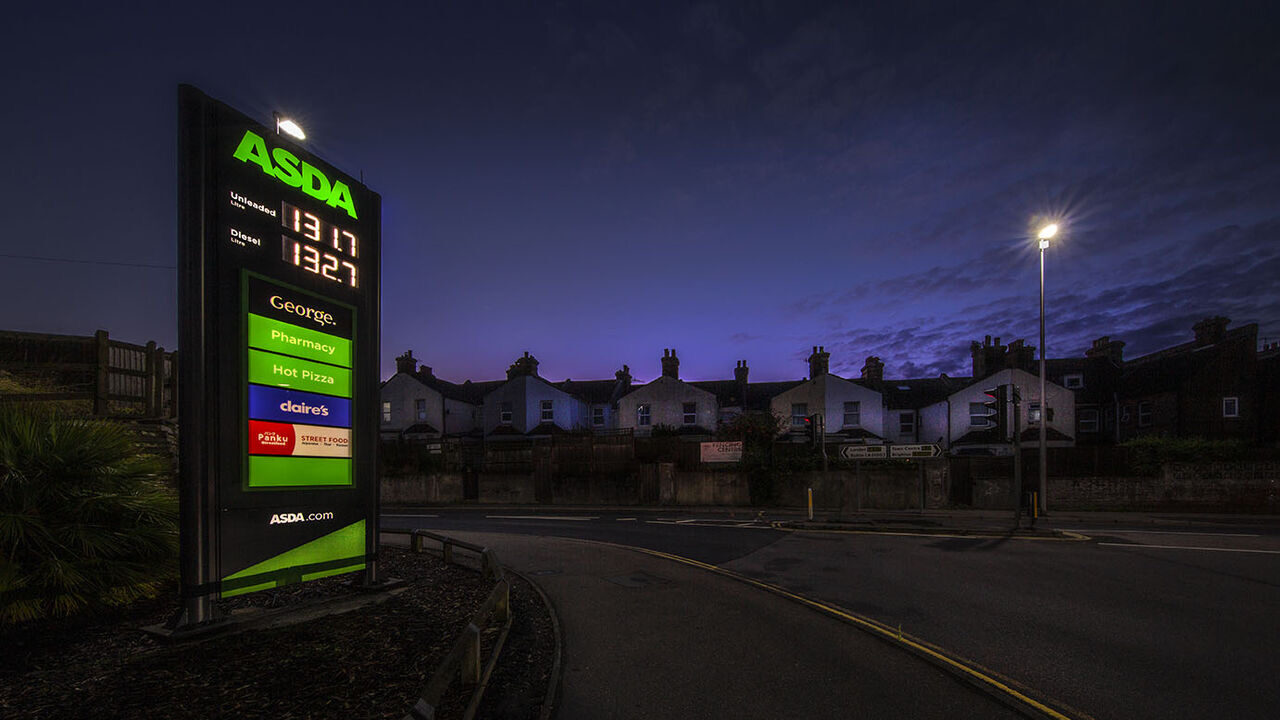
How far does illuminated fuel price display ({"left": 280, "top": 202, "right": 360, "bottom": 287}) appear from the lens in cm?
749

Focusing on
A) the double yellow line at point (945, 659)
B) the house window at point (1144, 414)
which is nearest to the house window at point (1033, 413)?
the house window at point (1144, 414)

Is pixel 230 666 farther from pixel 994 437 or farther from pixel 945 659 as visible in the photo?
pixel 994 437

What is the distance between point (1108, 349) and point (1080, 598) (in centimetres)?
4201

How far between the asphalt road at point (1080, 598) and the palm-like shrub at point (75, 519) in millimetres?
9674

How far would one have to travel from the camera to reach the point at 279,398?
282 inches

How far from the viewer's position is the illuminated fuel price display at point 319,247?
749 cm

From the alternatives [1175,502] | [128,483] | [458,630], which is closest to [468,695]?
[458,630]

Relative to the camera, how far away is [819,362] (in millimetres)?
37344

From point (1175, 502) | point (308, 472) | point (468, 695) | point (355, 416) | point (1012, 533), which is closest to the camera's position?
point (468, 695)

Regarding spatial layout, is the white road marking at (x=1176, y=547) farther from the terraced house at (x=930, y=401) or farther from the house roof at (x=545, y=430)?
the house roof at (x=545, y=430)

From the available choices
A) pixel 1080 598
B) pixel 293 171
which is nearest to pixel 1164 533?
pixel 1080 598

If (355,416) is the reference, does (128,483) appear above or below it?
below

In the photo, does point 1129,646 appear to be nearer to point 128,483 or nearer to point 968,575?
point 968,575

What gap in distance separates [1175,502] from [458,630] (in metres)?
29.1
